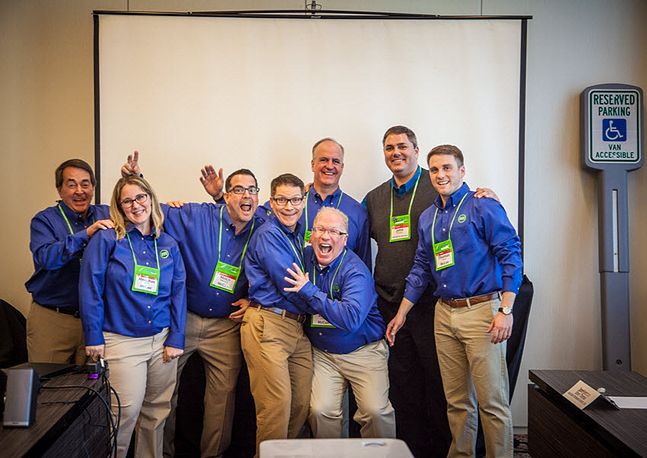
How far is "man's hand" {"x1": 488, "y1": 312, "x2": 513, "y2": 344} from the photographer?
96.0 inches

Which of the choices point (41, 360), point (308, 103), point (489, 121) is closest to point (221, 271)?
point (41, 360)

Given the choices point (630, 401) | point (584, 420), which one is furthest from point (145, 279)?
point (630, 401)

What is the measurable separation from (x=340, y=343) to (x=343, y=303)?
0.90 feet

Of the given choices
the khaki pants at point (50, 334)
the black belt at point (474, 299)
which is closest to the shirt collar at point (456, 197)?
the black belt at point (474, 299)

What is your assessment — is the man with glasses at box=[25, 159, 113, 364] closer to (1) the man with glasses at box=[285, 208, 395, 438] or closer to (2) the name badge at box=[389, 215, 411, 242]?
(1) the man with glasses at box=[285, 208, 395, 438]

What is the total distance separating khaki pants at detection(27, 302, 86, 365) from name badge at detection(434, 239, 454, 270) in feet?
6.19

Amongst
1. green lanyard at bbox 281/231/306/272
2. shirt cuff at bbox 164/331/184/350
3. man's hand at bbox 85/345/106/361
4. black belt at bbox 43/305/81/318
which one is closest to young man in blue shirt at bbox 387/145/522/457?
green lanyard at bbox 281/231/306/272

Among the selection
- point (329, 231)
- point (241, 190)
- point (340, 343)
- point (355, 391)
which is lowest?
point (355, 391)

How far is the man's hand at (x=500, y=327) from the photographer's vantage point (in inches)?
96.0

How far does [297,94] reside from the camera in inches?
136

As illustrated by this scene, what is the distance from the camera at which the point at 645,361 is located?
3.59 meters

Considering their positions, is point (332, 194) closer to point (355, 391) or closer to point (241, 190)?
point (241, 190)

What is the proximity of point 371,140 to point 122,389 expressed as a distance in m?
2.08

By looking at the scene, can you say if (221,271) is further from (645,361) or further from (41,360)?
(645,361)
